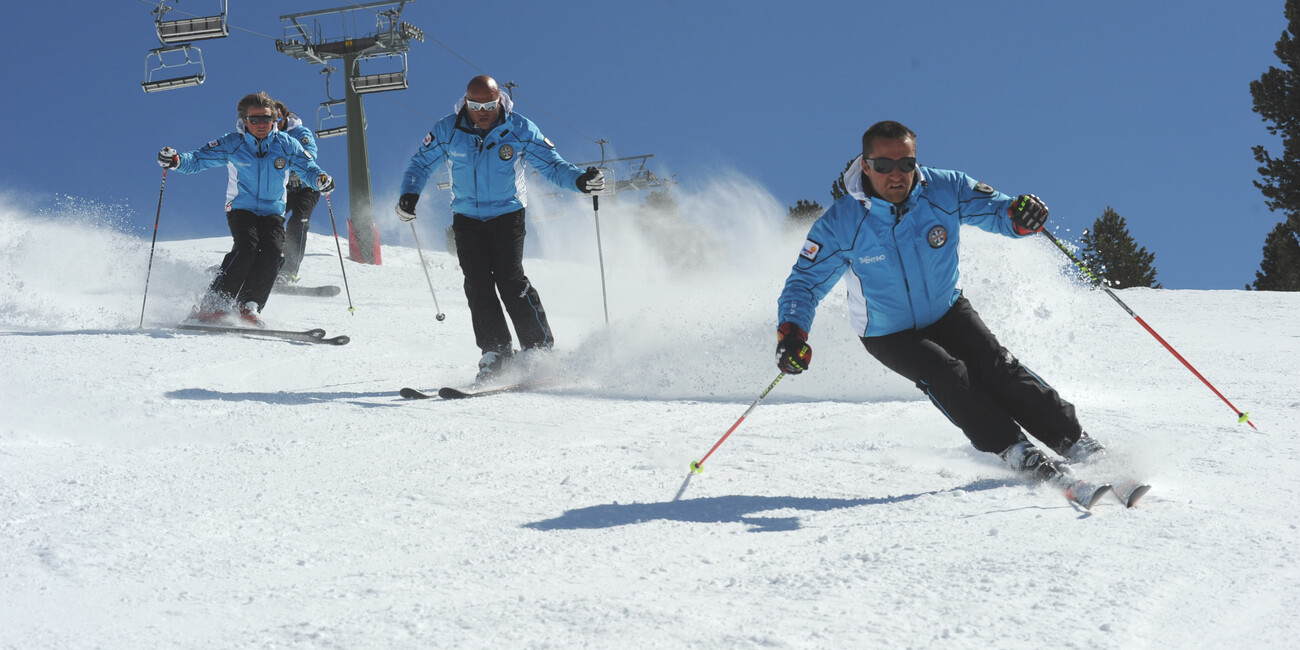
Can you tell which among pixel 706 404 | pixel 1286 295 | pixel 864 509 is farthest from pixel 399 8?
pixel 864 509

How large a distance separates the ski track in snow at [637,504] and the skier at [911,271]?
36cm

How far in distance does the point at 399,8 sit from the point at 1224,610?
26.4 m

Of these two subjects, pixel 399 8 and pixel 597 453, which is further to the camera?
pixel 399 8

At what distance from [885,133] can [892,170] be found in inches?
5.4

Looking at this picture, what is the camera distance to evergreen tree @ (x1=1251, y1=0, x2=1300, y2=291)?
1171 inches

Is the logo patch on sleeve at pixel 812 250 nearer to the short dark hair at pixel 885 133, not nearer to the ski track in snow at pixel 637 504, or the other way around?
Result: the short dark hair at pixel 885 133

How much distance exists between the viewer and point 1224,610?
5.97 feet

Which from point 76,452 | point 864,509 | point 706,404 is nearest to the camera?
point 864,509

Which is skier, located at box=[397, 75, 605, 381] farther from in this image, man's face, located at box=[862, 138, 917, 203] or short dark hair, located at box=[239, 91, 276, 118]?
man's face, located at box=[862, 138, 917, 203]

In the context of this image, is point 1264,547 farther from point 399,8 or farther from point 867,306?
point 399,8

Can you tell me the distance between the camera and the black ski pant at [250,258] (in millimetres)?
7500

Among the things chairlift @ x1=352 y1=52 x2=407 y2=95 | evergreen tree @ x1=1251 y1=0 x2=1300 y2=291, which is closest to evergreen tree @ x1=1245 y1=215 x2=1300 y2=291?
evergreen tree @ x1=1251 y1=0 x2=1300 y2=291

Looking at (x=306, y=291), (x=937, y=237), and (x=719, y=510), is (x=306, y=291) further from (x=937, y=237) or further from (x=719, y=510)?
(x=719, y=510)

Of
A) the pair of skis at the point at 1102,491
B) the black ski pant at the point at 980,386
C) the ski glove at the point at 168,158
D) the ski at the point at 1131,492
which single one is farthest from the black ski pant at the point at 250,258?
the ski at the point at 1131,492
